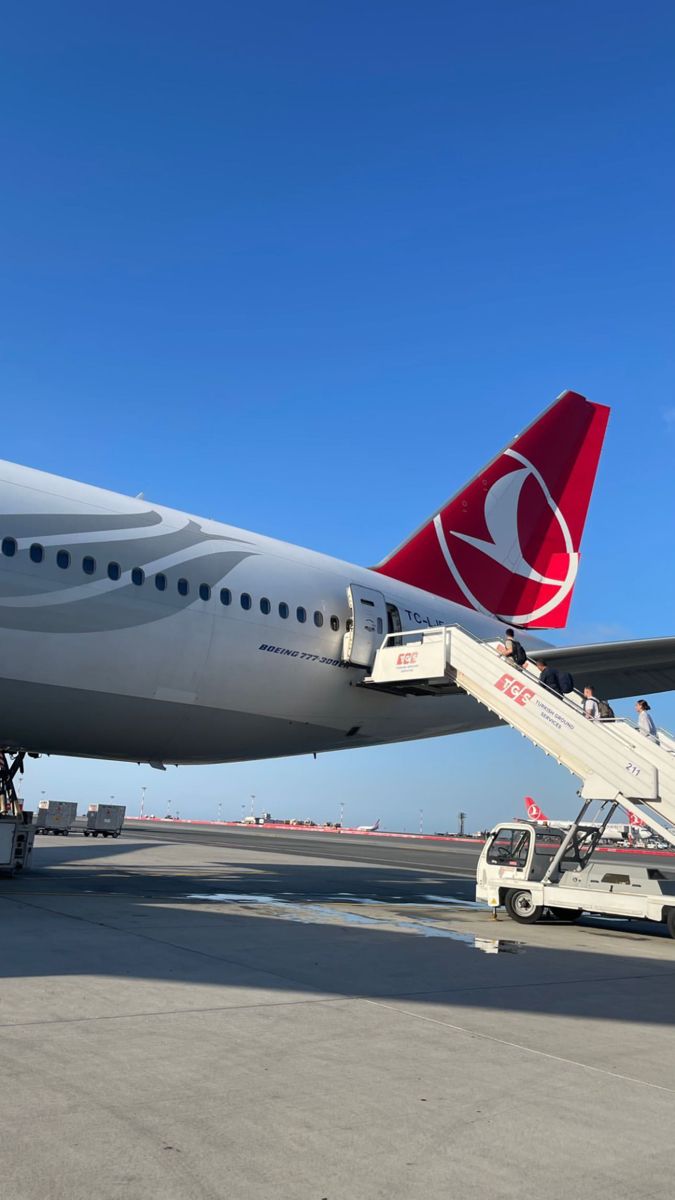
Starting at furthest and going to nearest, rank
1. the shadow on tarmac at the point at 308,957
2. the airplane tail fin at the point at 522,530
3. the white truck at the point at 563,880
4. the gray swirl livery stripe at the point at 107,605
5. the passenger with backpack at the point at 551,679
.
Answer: the airplane tail fin at the point at 522,530, the passenger with backpack at the point at 551,679, the gray swirl livery stripe at the point at 107,605, the white truck at the point at 563,880, the shadow on tarmac at the point at 308,957

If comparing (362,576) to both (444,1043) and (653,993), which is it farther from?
(444,1043)

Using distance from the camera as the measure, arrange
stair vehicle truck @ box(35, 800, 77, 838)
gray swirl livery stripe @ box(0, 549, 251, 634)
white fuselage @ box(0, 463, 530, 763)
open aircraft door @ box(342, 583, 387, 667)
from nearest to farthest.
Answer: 1. gray swirl livery stripe @ box(0, 549, 251, 634)
2. white fuselage @ box(0, 463, 530, 763)
3. open aircraft door @ box(342, 583, 387, 667)
4. stair vehicle truck @ box(35, 800, 77, 838)

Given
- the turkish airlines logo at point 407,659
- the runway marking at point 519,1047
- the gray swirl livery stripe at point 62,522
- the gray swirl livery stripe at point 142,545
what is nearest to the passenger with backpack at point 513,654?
the turkish airlines logo at point 407,659

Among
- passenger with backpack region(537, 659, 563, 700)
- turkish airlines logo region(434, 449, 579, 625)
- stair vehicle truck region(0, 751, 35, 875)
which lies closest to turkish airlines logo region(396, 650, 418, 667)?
passenger with backpack region(537, 659, 563, 700)

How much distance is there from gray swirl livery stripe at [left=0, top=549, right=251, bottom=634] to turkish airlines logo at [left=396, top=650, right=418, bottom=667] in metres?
4.15

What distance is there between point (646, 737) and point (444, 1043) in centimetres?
959

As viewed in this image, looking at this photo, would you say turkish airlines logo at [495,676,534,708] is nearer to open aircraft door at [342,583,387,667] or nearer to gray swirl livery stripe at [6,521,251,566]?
open aircraft door at [342,583,387,667]

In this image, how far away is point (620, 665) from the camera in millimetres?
18219

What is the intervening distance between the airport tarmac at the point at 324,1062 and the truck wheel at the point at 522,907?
2.15 m

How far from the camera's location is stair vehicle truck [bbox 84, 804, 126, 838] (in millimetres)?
41781

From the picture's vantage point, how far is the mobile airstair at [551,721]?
1438 centimetres

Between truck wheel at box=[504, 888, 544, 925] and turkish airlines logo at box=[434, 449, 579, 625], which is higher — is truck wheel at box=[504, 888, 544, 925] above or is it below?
below

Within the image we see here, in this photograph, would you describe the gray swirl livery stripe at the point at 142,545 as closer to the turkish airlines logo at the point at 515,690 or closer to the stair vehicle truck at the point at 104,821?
the turkish airlines logo at the point at 515,690

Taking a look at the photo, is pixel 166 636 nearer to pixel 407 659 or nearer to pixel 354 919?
pixel 407 659
